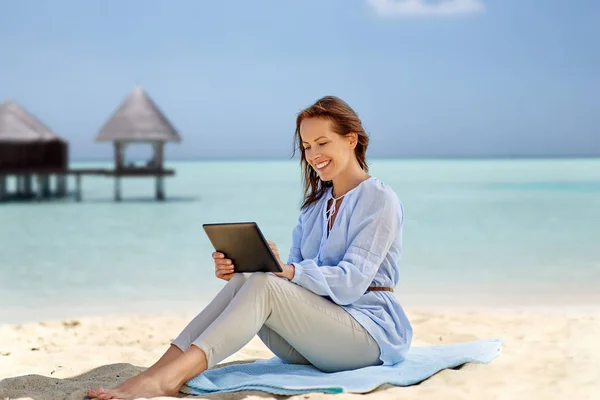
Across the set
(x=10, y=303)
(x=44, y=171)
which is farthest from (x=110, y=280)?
(x=44, y=171)

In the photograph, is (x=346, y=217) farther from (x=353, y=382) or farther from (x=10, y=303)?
(x=10, y=303)

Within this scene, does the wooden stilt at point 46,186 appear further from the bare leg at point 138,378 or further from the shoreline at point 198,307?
the bare leg at point 138,378

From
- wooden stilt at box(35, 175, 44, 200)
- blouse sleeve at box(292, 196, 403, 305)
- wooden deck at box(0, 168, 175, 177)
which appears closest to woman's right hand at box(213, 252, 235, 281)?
blouse sleeve at box(292, 196, 403, 305)

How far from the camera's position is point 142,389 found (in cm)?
296

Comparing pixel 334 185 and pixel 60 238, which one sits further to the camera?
pixel 60 238

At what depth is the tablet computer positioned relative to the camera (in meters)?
2.96

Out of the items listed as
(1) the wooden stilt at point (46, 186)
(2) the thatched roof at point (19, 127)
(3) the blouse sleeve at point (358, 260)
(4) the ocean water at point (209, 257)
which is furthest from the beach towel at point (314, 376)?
(1) the wooden stilt at point (46, 186)

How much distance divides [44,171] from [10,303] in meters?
17.1

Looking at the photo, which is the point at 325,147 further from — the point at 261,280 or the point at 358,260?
the point at 261,280

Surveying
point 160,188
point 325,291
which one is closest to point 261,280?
point 325,291

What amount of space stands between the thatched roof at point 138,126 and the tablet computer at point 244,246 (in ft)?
64.8

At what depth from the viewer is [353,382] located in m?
3.14

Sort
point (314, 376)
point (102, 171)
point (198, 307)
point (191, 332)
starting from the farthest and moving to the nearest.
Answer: point (102, 171), point (198, 307), point (314, 376), point (191, 332)

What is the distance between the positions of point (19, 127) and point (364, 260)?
22.3 metres
